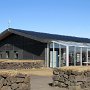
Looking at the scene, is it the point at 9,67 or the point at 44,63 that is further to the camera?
the point at 44,63

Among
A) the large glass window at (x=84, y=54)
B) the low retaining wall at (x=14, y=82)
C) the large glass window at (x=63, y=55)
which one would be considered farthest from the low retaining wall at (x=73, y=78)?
the large glass window at (x=84, y=54)

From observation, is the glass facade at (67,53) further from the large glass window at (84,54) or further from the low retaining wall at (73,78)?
the low retaining wall at (73,78)

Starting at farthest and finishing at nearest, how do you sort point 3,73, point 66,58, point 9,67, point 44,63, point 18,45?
point 18,45 → point 44,63 → point 66,58 → point 9,67 → point 3,73

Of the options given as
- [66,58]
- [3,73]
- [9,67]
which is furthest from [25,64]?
[3,73]

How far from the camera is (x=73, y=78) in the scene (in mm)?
14141

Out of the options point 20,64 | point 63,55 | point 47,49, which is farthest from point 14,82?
point 47,49

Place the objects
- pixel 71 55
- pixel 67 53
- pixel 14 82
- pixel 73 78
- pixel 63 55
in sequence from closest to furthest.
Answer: pixel 14 82 < pixel 73 78 < pixel 67 53 < pixel 71 55 < pixel 63 55

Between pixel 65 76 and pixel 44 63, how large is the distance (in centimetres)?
1816

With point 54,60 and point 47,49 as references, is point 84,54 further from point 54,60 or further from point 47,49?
point 47,49

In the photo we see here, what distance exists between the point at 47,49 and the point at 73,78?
60.1 ft

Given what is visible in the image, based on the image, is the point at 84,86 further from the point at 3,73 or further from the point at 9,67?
the point at 9,67

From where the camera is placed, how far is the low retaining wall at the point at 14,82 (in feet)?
38.2

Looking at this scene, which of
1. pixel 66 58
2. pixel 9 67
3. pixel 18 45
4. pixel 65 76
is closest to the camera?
pixel 65 76

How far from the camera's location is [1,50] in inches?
1548
